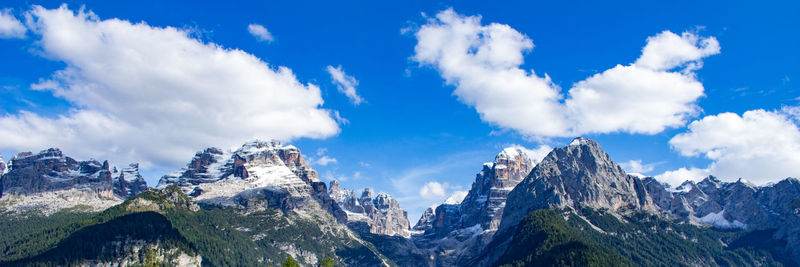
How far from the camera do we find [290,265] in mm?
125375

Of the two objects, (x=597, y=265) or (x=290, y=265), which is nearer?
(x=290, y=265)

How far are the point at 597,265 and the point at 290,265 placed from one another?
389ft

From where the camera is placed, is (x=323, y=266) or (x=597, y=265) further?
(x=597, y=265)

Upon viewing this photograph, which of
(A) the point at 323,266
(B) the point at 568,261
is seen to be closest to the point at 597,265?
(B) the point at 568,261

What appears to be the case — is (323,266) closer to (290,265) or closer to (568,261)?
(290,265)

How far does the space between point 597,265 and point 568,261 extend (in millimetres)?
9833

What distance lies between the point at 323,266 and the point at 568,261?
10444 cm

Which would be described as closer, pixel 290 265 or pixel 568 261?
pixel 290 265

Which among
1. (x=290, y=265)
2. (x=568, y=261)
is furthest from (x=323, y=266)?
(x=568, y=261)

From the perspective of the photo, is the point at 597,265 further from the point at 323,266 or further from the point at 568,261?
the point at 323,266

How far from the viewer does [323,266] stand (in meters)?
132

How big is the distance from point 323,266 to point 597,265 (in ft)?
359

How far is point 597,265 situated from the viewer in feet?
640
